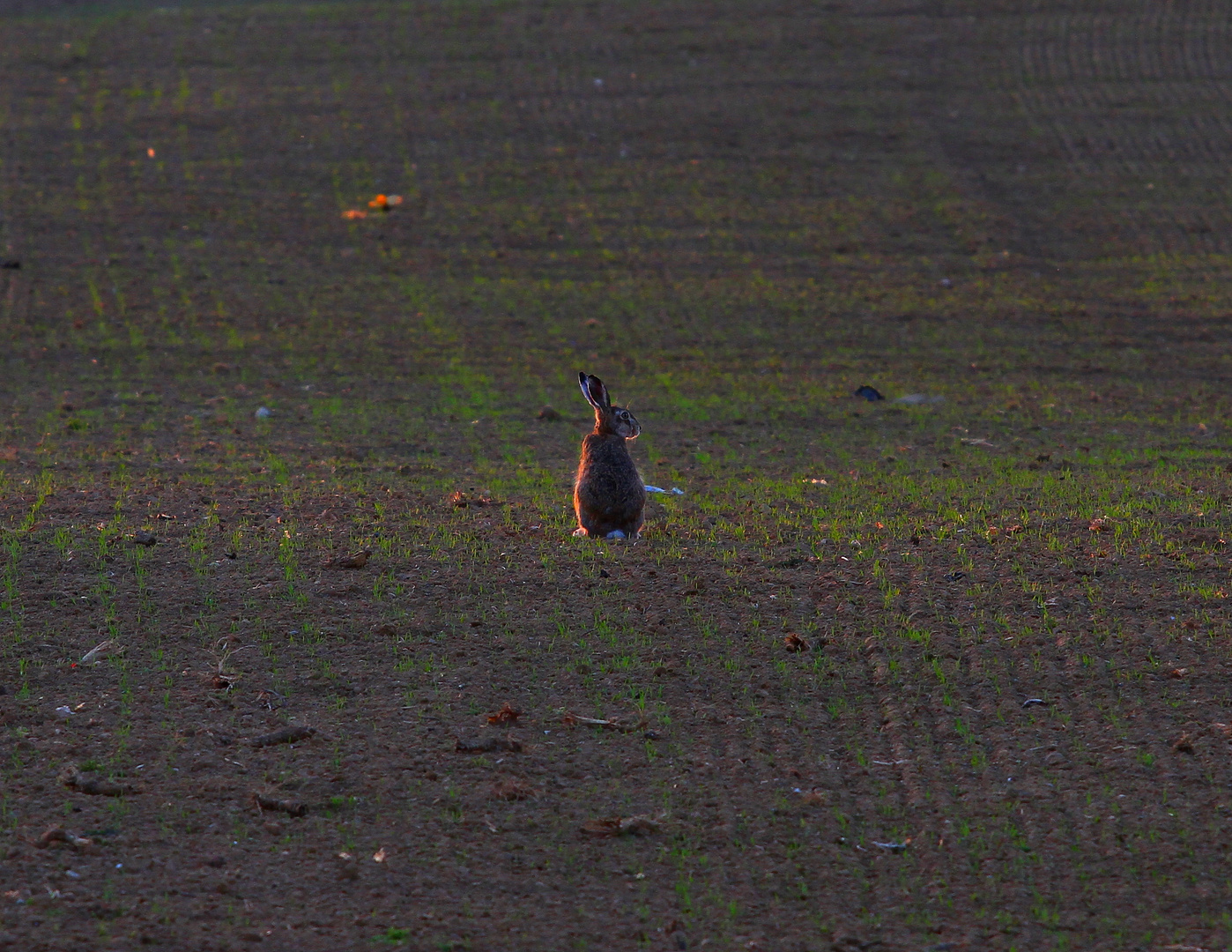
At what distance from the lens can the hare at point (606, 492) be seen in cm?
933

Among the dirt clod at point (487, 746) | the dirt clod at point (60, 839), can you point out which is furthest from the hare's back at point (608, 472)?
the dirt clod at point (60, 839)

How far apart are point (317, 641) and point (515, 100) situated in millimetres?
23242

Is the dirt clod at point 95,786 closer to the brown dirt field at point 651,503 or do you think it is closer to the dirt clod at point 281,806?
the brown dirt field at point 651,503

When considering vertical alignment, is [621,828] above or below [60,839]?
below

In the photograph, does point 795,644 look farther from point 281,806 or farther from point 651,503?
point 651,503

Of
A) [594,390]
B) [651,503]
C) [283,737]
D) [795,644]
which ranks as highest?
[594,390]

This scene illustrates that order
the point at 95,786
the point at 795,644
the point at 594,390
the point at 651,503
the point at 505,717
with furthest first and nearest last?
1. the point at 651,503
2. the point at 594,390
3. the point at 795,644
4. the point at 505,717
5. the point at 95,786

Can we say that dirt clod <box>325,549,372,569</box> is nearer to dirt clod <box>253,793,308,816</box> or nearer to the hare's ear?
the hare's ear

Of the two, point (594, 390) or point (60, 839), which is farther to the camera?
point (594, 390)

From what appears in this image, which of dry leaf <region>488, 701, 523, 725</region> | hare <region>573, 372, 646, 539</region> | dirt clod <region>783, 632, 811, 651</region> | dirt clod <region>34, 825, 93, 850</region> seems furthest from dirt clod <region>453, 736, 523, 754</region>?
hare <region>573, 372, 646, 539</region>

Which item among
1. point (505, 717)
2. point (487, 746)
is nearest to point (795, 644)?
point (505, 717)

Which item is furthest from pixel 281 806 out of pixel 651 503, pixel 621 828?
pixel 651 503

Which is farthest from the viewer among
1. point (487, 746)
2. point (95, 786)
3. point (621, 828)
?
point (487, 746)

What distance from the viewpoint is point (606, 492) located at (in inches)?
366
